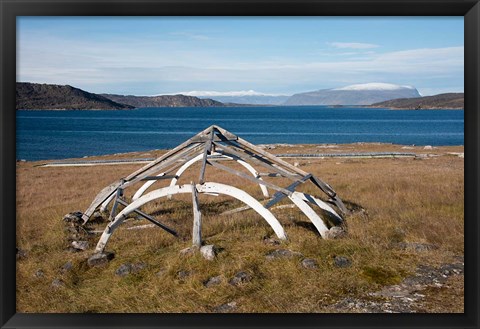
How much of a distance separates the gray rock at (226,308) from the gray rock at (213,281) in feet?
2.12

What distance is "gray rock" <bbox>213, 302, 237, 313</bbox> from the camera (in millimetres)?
6743

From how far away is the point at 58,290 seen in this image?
7.78 metres

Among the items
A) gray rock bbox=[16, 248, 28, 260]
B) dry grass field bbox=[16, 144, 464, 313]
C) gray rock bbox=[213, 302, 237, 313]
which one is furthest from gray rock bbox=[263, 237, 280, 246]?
gray rock bbox=[16, 248, 28, 260]

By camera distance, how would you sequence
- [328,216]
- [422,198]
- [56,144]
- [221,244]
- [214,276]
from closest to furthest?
[214,276] < [221,244] < [328,216] < [422,198] < [56,144]

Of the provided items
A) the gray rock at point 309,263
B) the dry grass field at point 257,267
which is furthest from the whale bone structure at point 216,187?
the gray rock at point 309,263

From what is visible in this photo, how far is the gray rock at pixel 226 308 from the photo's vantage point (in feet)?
22.1

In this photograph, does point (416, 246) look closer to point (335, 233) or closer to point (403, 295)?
point (335, 233)

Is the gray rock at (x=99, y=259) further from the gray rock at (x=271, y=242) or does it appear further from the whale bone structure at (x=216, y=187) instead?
the gray rock at (x=271, y=242)

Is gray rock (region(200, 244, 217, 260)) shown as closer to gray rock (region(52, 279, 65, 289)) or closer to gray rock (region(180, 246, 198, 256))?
gray rock (region(180, 246, 198, 256))

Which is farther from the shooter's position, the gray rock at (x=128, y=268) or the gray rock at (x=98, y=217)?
the gray rock at (x=98, y=217)

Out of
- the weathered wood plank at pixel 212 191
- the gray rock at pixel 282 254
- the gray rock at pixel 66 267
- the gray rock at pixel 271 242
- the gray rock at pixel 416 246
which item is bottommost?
the gray rock at pixel 66 267

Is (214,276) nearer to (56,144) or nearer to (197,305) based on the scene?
(197,305)

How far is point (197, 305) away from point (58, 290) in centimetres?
269
